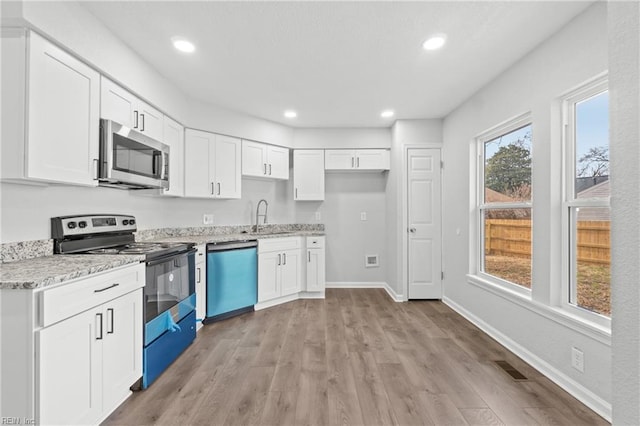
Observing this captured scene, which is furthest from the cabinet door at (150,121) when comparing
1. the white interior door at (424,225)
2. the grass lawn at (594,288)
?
the grass lawn at (594,288)

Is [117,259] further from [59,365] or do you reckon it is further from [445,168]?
[445,168]

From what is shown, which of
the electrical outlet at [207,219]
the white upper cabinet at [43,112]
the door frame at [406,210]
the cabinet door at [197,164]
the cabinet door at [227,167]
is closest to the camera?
the white upper cabinet at [43,112]

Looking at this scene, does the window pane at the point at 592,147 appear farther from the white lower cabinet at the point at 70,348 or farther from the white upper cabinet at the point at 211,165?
the white upper cabinet at the point at 211,165

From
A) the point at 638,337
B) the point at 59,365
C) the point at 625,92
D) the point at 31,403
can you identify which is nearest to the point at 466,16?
the point at 625,92

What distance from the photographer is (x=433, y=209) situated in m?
4.12

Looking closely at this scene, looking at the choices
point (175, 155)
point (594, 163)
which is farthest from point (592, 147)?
point (175, 155)

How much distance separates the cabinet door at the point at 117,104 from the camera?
6.97ft

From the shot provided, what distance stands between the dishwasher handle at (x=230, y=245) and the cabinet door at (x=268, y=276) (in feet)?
Result: 0.67

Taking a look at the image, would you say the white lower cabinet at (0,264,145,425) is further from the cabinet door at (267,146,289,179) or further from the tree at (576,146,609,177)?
the tree at (576,146,609,177)

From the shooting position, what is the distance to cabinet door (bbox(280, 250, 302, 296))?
3969 millimetres

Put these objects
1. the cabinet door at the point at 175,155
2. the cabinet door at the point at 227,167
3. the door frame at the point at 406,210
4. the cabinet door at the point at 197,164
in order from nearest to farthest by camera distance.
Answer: the cabinet door at the point at 175,155 < the cabinet door at the point at 197,164 < the cabinet door at the point at 227,167 < the door frame at the point at 406,210

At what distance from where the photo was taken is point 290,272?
13.3 ft

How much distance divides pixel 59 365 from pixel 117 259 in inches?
23.3

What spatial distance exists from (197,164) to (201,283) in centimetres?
137
